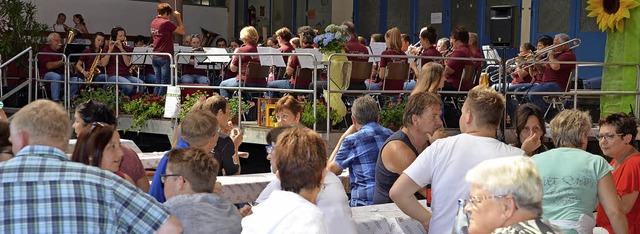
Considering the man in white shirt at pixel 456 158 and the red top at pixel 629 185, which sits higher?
the man in white shirt at pixel 456 158

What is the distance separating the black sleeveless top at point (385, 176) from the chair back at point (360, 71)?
196 inches

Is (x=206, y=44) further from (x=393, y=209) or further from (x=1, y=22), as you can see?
(x=393, y=209)

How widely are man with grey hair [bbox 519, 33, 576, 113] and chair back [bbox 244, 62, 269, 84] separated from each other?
10.4ft

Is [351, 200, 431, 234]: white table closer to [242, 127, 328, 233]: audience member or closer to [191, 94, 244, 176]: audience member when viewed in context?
[242, 127, 328, 233]: audience member

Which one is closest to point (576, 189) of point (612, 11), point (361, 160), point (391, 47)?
point (361, 160)

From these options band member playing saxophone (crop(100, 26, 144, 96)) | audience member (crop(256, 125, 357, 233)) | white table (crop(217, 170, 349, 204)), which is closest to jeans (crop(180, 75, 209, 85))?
band member playing saxophone (crop(100, 26, 144, 96))

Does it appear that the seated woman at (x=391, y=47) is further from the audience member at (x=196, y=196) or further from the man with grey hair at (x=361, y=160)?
the audience member at (x=196, y=196)

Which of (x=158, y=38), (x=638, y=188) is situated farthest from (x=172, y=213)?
(x=158, y=38)

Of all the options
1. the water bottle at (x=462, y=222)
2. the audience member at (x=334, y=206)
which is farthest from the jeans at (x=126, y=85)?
the water bottle at (x=462, y=222)

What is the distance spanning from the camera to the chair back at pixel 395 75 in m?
10.4

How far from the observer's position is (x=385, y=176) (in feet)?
15.8

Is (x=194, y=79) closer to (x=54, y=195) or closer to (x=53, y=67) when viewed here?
(x=53, y=67)

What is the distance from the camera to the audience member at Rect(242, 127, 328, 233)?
312 cm

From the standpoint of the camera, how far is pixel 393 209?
4.71 meters
